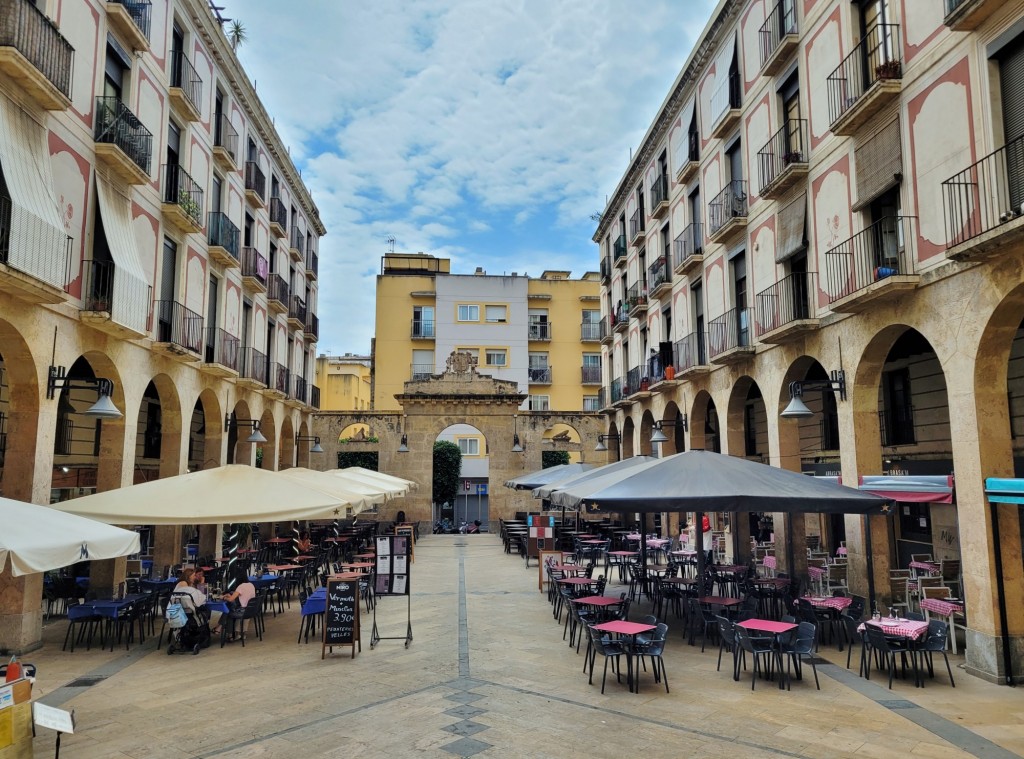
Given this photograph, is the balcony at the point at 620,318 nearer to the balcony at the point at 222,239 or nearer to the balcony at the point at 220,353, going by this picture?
the balcony at the point at 222,239

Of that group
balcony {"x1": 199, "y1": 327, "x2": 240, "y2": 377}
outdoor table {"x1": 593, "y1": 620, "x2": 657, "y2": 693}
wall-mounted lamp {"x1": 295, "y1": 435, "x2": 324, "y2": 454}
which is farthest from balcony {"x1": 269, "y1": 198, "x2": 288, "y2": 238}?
outdoor table {"x1": 593, "y1": 620, "x2": 657, "y2": 693}

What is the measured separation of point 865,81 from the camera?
43.8 ft

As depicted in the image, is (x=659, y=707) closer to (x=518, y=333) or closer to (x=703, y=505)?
(x=703, y=505)

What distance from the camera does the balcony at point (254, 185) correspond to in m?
24.7

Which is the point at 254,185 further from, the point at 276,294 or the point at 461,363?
the point at 461,363

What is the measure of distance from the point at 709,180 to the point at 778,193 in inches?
208

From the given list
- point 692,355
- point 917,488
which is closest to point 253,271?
point 692,355

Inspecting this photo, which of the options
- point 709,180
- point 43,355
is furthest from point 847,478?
point 43,355

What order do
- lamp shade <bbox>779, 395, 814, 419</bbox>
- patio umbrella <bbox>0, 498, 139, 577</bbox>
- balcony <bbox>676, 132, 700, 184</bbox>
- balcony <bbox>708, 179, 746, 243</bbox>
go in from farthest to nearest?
balcony <bbox>676, 132, 700, 184</bbox>
balcony <bbox>708, 179, 746, 243</bbox>
lamp shade <bbox>779, 395, 814, 419</bbox>
patio umbrella <bbox>0, 498, 139, 577</bbox>

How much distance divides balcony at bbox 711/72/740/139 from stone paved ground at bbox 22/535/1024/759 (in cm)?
1449

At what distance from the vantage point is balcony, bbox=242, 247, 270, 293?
2398cm

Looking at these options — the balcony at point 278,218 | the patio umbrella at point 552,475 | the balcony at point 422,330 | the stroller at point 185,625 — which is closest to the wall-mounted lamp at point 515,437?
the patio umbrella at point 552,475

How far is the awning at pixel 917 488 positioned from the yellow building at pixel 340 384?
4708cm

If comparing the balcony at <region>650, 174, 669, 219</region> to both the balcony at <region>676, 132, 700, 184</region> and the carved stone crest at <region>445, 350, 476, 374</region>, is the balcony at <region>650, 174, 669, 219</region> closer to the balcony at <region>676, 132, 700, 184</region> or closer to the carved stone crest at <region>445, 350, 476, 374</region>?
the balcony at <region>676, 132, 700, 184</region>
